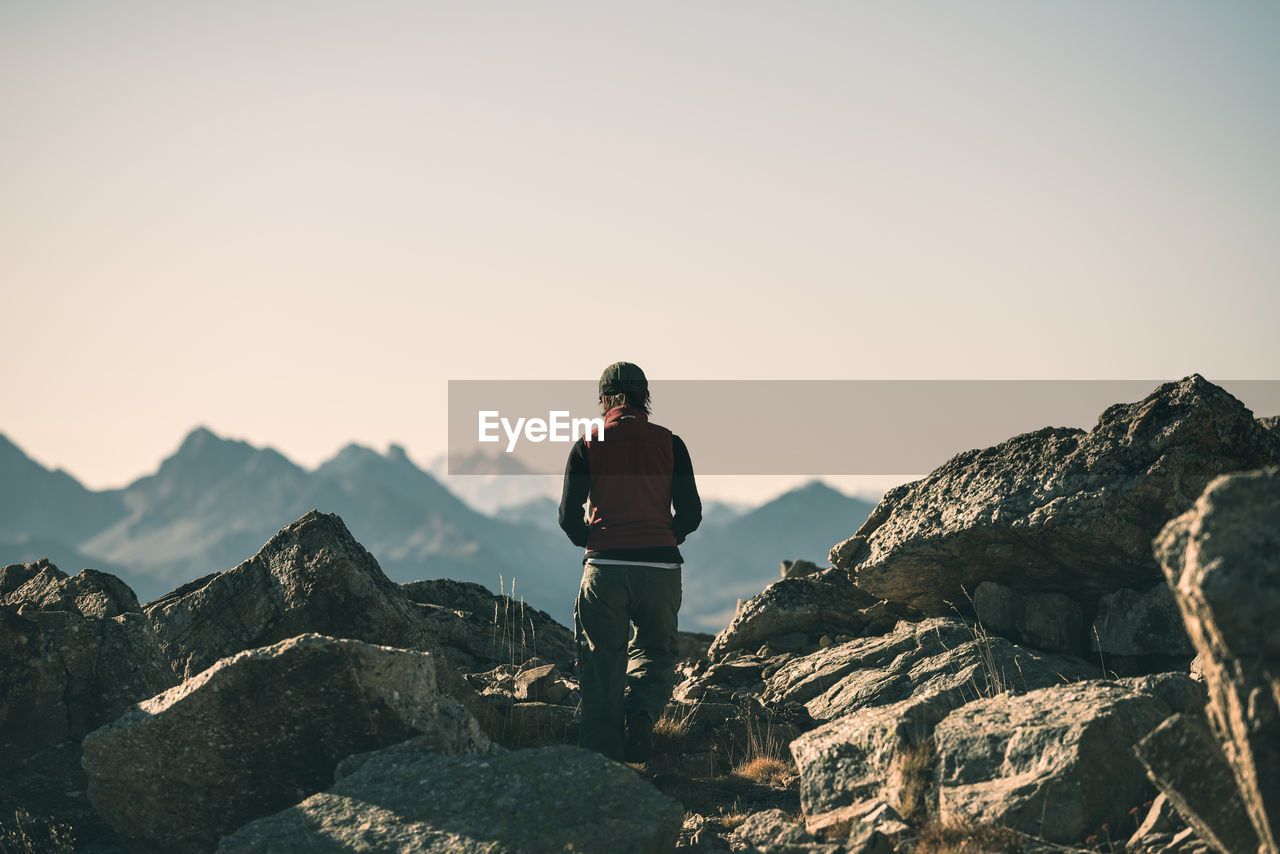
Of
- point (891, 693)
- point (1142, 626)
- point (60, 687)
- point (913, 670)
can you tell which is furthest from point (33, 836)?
point (1142, 626)

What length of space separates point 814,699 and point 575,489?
4.80 m

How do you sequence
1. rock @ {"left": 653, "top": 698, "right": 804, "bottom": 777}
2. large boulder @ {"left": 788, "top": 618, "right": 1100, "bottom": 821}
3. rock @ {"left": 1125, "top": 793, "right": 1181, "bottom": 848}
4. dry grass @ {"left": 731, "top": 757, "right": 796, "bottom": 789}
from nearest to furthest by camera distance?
1. rock @ {"left": 1125, "top": 793, "right": 1181, "bottom": 848}
2. large boulder @ {"left": 788, "top": 618, "right": 1100, "bottom": 821}
3. dry grass @ {"left": 731, "top": 757, "right": 796, "bottom": 789}
4. rock @ {"left": 653, "top": 698, "right": 804, "bottom": 777}

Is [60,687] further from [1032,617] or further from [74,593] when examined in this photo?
[1032,617]

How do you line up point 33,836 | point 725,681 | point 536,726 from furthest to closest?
point 725,681 → point 536,726 → point 33,836

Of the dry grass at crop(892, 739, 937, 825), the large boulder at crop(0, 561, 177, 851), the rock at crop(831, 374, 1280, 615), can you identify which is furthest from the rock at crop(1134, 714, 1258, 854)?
the large boulder at crop(0, 561, 177, 851)

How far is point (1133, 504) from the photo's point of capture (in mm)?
11172

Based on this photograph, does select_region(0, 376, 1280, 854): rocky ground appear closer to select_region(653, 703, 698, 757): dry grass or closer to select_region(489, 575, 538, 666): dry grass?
select_region(653, 703, 698, 757): dry grass

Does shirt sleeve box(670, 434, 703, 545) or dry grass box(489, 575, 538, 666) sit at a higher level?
shirt sleeve box(670, 434, 703, 545)

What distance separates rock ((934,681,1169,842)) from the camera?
743 cm

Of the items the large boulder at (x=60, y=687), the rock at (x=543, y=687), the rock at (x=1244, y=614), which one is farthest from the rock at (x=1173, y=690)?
the large boulder at (x=60, y=687)

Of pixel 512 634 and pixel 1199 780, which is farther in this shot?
pixel 512 634

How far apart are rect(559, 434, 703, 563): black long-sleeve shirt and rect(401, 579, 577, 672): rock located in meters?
5.58

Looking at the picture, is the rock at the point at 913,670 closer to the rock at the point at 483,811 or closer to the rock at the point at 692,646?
the rock at the point at 483,811

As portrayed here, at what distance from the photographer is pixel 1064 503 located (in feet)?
38.0
